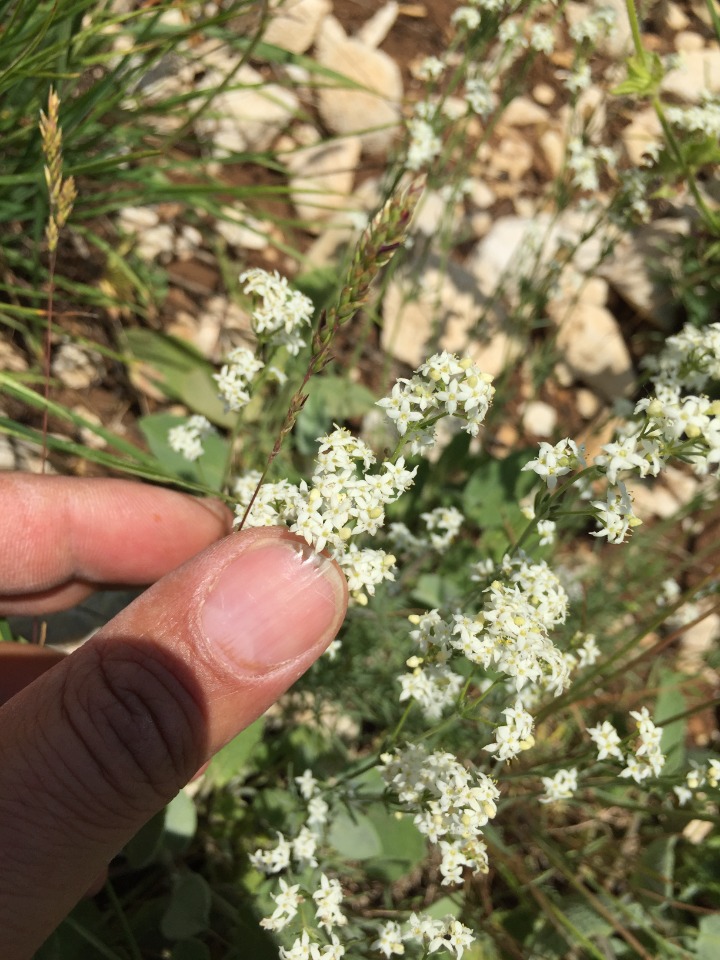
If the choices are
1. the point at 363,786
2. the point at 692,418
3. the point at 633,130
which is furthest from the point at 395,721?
the point at 633,130

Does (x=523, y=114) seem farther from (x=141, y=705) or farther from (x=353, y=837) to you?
(x=141, y=705)

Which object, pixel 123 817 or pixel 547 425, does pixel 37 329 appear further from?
pixel 547 425

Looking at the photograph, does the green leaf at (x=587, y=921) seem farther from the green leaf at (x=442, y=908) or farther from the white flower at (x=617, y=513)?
the white flower at (x=617, y=513)

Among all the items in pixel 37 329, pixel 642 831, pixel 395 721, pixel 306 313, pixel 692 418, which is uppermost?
pixel 692 418

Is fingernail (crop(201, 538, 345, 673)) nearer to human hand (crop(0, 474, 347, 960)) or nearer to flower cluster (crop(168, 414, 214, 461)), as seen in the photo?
human hand (crop(0, 474, 347, 960))

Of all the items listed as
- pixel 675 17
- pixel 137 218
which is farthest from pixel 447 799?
pixel 675 17
